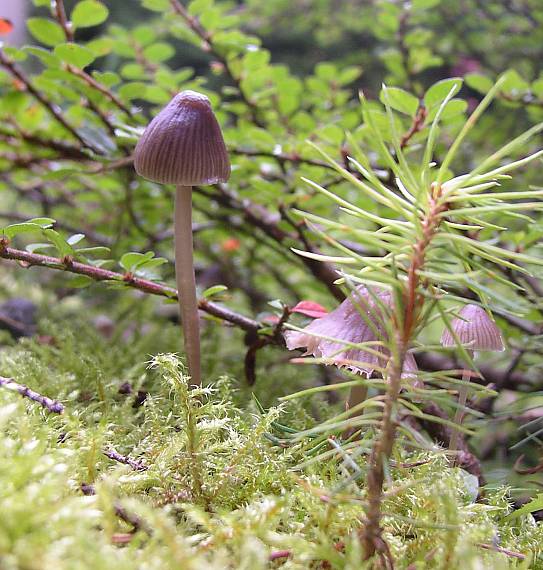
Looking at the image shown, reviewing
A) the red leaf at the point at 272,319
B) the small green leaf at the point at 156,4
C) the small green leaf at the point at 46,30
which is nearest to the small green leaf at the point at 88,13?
Result: the small green leaf at the point at 46,30

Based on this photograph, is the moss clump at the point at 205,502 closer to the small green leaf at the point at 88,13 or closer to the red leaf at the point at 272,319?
the red leaf at the point at 272,319

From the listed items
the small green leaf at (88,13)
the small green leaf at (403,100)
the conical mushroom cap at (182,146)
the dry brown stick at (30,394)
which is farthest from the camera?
the small green leaf at (88,13)

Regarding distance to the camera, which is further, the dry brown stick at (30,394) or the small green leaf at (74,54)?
the small green leaf at (74,54)

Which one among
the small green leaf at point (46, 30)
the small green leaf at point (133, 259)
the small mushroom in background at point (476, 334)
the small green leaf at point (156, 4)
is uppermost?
the small green leaf at point (156, 4)

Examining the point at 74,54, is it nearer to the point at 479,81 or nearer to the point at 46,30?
the point at 46,30

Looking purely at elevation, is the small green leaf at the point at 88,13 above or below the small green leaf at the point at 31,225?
above

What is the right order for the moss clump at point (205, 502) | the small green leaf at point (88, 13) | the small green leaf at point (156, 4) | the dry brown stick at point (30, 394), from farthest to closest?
the small green leaf at point (156, 4) < the small green leaf at point (88, 13) < the dry brown stick at point (30, 394) < the moss clump at point (205, 502)

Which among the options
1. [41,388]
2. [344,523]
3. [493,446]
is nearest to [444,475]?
[344,523]
